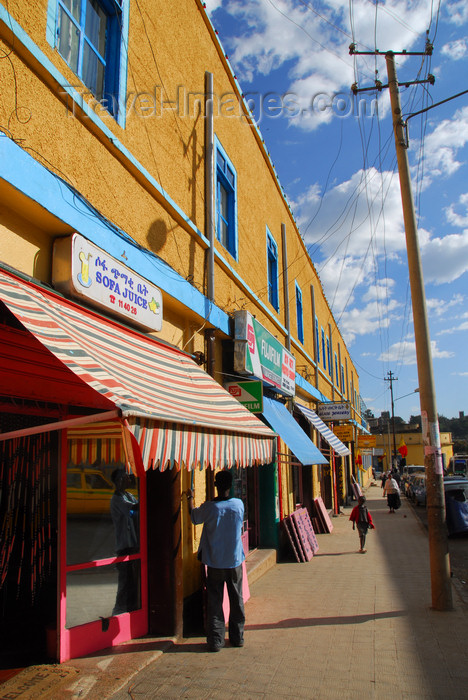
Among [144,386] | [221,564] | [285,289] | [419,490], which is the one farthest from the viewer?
[419,490]

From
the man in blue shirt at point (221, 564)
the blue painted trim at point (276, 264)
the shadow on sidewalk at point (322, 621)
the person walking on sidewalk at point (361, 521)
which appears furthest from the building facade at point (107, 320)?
the blue painted trim at point (276, 264)

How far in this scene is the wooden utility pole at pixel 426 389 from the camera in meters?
6.55

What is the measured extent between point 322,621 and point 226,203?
6.92 m

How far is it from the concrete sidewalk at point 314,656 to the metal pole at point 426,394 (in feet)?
1.57

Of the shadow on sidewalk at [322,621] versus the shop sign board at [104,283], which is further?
the shadow on sidewalk at [322,621]

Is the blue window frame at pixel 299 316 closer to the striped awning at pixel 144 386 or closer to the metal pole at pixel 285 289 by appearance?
the metal pole at pixel 285 289

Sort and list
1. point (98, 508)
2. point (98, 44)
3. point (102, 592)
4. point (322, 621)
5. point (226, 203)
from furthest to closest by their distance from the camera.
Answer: point (226, 203), point (322, 621), point (98, 44), point (98, 508), point (102, 592)

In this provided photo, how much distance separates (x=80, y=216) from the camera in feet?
14.8

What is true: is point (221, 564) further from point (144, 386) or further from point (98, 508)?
point (144, 386)

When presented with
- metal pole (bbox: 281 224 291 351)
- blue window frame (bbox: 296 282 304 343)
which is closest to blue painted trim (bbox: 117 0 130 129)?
metal pole (bbox: 281 224 291 351)

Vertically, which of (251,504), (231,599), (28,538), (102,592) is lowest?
(231,599)

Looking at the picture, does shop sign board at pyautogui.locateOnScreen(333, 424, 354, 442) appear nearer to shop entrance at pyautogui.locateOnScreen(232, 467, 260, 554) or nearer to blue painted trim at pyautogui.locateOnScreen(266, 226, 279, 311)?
blue painted trim at pyautogui.locateOnScreen(266, 226, 279, 311)

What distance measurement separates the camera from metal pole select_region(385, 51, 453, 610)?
21.5 feet

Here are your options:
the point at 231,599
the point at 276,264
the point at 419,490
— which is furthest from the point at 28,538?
the point at 419,490
